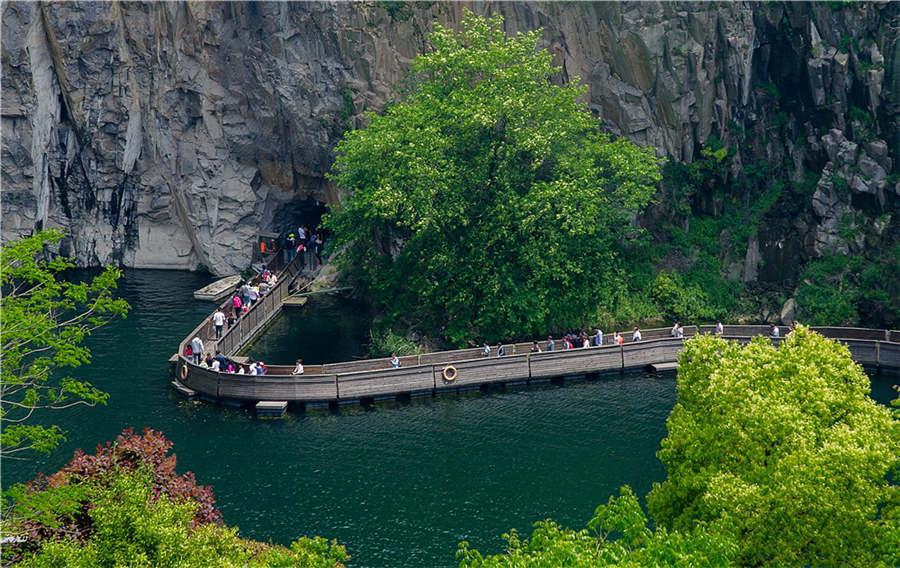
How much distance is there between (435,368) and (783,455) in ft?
95.2

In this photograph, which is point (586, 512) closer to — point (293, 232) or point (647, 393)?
point (647, 393)

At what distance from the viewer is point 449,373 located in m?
59.0

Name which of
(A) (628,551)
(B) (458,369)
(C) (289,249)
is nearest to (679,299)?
(B) (458,369)

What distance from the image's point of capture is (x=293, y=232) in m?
80.8

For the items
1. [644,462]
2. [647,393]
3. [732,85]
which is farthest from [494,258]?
[732,85]

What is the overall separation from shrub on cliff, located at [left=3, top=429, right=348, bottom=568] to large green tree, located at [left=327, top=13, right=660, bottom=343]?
2858 cm

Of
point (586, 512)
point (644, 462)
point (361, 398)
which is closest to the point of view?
point (586, 512)

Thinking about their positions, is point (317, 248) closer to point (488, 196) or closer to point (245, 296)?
point (245, 296)

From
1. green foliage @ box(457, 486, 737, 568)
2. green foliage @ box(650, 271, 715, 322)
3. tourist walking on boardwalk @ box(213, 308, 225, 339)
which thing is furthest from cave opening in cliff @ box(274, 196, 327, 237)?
green foliage @ box(457, 486, 737, 568)

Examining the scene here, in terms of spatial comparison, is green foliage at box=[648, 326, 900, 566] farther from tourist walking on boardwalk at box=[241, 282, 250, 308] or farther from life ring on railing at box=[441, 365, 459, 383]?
tourist walking on boardwalk at box=[241, 282, 250, 308]

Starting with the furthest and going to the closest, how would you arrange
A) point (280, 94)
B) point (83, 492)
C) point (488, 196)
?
point (280, 94) → point (488, 196) → point (83, 492)

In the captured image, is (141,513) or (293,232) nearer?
(141,513)

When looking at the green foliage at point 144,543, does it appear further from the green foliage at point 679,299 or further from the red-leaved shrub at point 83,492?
the green foliage at point 679,299

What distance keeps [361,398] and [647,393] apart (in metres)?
14.4
